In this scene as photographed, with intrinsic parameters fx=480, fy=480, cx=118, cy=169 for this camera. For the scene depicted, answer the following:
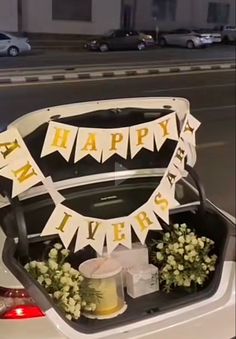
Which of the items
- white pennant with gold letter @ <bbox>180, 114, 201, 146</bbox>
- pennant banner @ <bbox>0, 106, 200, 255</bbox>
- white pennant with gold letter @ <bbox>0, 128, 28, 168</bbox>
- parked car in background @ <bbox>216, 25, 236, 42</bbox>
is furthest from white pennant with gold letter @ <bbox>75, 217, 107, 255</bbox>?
parked car in background @ <bbox>216, 25, 236, 42</bbox>

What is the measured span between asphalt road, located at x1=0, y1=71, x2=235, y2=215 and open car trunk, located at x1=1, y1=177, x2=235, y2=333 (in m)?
0.40

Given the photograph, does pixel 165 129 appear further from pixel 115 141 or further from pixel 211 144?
pixel 211 144

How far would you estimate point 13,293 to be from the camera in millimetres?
1339

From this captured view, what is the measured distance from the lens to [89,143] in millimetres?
1640

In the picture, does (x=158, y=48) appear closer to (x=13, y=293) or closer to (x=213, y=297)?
(x=213, y=297)

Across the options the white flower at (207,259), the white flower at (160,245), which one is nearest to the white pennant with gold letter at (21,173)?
the white flower at (160,245)

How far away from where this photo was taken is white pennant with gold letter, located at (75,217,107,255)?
5.35ft

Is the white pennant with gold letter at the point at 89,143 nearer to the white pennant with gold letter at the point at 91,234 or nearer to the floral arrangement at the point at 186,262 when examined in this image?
the white pennant with gold letter at the point at 91,234

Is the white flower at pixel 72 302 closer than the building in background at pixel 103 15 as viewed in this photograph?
Yes

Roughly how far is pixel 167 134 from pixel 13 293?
0.79 meters

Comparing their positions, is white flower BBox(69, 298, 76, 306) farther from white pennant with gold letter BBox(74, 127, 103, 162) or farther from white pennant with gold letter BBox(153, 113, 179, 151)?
white pennant with gold letter BBox(153, 113, 179, 151)

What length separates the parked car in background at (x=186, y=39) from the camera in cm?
224

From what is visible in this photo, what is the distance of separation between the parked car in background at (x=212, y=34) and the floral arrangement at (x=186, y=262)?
1.14 m

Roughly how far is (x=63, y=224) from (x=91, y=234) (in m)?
0.11
